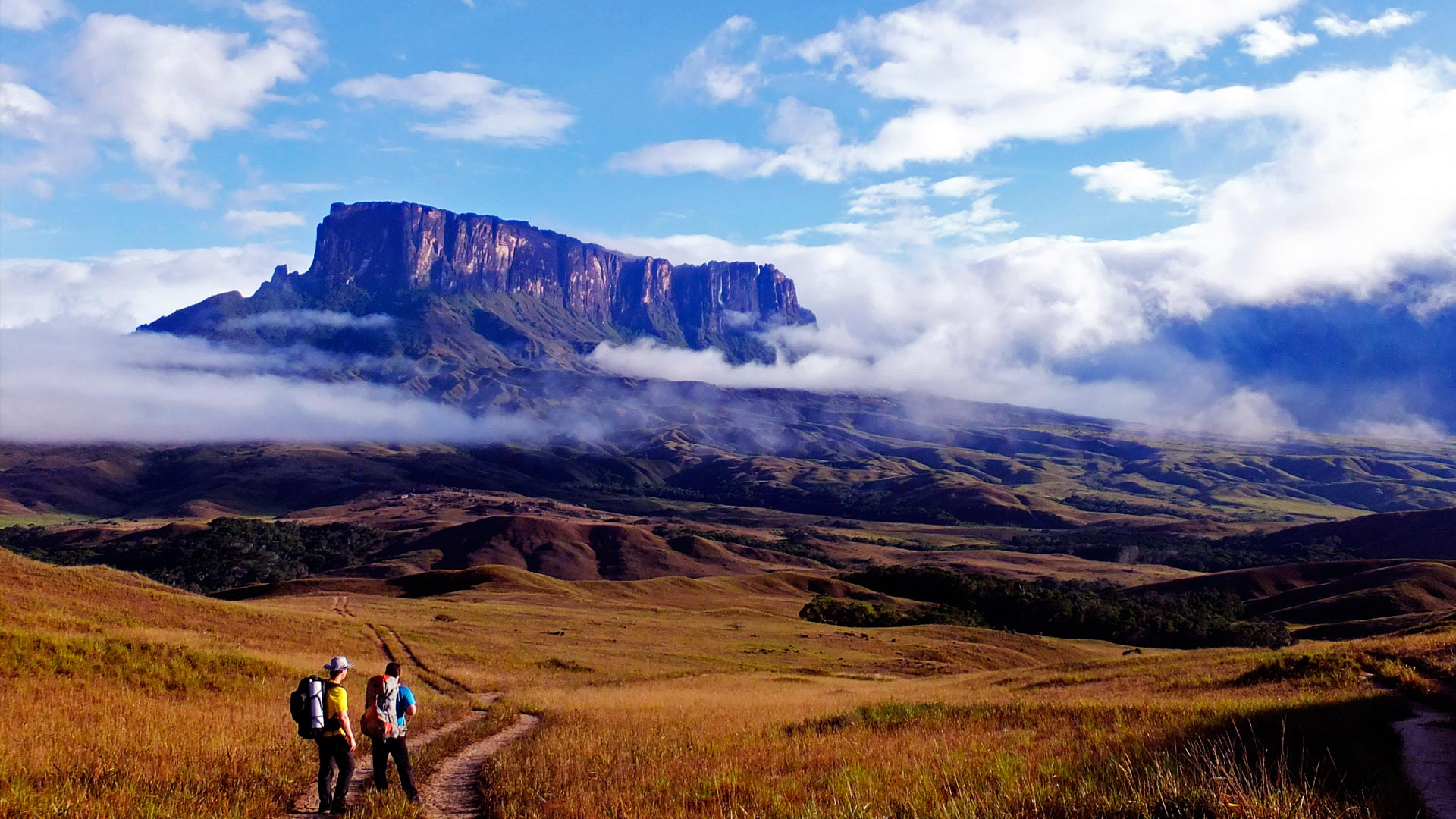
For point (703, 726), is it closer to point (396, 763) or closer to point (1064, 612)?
point (396, 763)

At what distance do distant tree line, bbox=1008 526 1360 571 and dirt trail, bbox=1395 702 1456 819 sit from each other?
506 feet

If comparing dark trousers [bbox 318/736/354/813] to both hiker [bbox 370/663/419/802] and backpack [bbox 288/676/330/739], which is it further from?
hiker [bbox 370/663/419/802]

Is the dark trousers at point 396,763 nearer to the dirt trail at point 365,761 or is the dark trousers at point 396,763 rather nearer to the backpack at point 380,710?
the backpack at point 380,710

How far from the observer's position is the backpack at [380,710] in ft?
43.9

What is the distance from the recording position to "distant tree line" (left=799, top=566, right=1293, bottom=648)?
282 ft

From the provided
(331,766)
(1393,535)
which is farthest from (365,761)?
(1393,535)

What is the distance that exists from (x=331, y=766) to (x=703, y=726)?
8.54 meters

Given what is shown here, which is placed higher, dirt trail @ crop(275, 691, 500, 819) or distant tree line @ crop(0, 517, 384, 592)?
dirt trail @ crop(275, 691, 500, 819)

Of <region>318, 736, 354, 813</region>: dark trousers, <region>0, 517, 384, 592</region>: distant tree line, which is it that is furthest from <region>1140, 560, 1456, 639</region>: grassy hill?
<region>0, 517, 384, 592</region>: distant tree line

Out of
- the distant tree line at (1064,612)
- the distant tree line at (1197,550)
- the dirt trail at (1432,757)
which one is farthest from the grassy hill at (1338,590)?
the dirt trail at (1432,757)

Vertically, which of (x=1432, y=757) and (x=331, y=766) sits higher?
(x=1432, y=757)

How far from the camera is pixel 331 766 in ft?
43.0

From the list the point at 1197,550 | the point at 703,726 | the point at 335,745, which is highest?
the point at 335,745

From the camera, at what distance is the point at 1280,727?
13.4m
